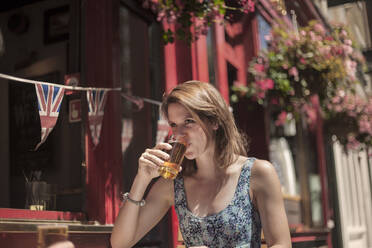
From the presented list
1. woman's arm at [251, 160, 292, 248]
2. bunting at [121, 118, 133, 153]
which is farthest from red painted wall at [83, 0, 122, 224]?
woman's arm at [251, 160, 292, 248]

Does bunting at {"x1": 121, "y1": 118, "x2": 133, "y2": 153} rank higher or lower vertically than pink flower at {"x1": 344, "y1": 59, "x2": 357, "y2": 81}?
lower

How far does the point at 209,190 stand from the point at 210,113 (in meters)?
0.45

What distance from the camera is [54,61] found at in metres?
3.67

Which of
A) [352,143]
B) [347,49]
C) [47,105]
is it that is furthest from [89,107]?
[352,143]

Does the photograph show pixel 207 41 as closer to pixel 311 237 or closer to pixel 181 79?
pixel 181 79

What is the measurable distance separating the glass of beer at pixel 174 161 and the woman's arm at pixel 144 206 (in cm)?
6

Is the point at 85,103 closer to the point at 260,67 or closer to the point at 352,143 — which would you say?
the point at 260,67

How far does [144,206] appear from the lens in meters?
2.57

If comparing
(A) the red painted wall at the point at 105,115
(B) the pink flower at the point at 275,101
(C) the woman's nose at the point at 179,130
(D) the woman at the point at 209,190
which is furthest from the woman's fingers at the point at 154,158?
(B) the pink flower at the point at 275,101

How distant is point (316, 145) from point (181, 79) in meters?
4.61

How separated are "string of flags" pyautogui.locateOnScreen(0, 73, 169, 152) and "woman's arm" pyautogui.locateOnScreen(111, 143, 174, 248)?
0.64 m

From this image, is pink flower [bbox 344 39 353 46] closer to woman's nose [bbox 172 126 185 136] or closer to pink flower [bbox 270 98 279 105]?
pink flower [bbox 270 98 279 105]

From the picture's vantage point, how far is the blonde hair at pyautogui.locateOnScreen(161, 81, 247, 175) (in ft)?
7.61

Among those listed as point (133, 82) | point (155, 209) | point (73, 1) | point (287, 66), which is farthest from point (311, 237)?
point (73, 1)
